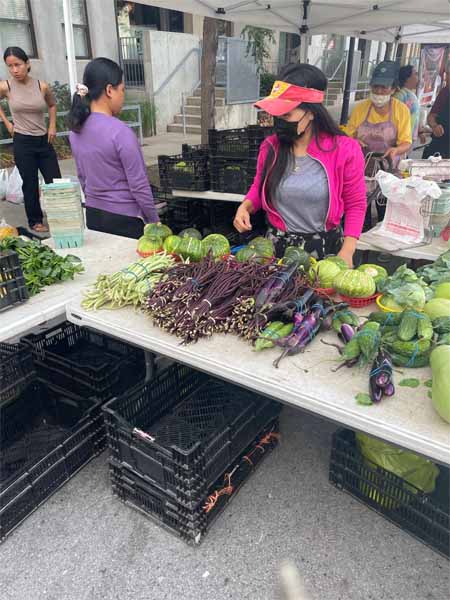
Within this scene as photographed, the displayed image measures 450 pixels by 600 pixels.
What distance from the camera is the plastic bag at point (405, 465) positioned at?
2324mm

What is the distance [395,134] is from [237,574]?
4.75 m

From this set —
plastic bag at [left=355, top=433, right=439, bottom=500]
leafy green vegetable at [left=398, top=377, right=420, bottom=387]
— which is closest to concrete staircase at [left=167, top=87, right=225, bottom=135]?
plastic bag at [left=355, top=433, right=439, bottom=500]

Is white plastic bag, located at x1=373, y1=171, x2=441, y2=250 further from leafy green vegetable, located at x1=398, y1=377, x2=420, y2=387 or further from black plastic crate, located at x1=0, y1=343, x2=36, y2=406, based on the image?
black plastic crate, located at x1=0, y1=343, x2=36, y2=406

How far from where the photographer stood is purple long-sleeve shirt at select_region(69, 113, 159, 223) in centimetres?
316

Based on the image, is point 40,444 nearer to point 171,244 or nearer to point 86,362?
point 86,362

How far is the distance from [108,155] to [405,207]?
7.31 ft

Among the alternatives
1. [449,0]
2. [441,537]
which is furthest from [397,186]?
[449,0]

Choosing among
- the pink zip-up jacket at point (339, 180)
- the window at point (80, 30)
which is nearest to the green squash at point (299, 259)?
the pink zip-up jacket at point (339, 180)

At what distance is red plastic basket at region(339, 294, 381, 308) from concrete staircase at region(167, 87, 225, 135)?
12.3m

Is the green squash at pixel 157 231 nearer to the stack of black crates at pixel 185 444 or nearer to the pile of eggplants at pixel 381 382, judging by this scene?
the stack of black crates at pixel 185 444

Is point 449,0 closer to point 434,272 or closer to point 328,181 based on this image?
point 328,181

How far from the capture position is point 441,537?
2230mm

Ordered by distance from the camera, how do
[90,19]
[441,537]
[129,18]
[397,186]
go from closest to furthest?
[441,537], [397,186], [90,19], [129,18]

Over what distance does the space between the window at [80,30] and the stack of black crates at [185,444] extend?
11.3 metres
